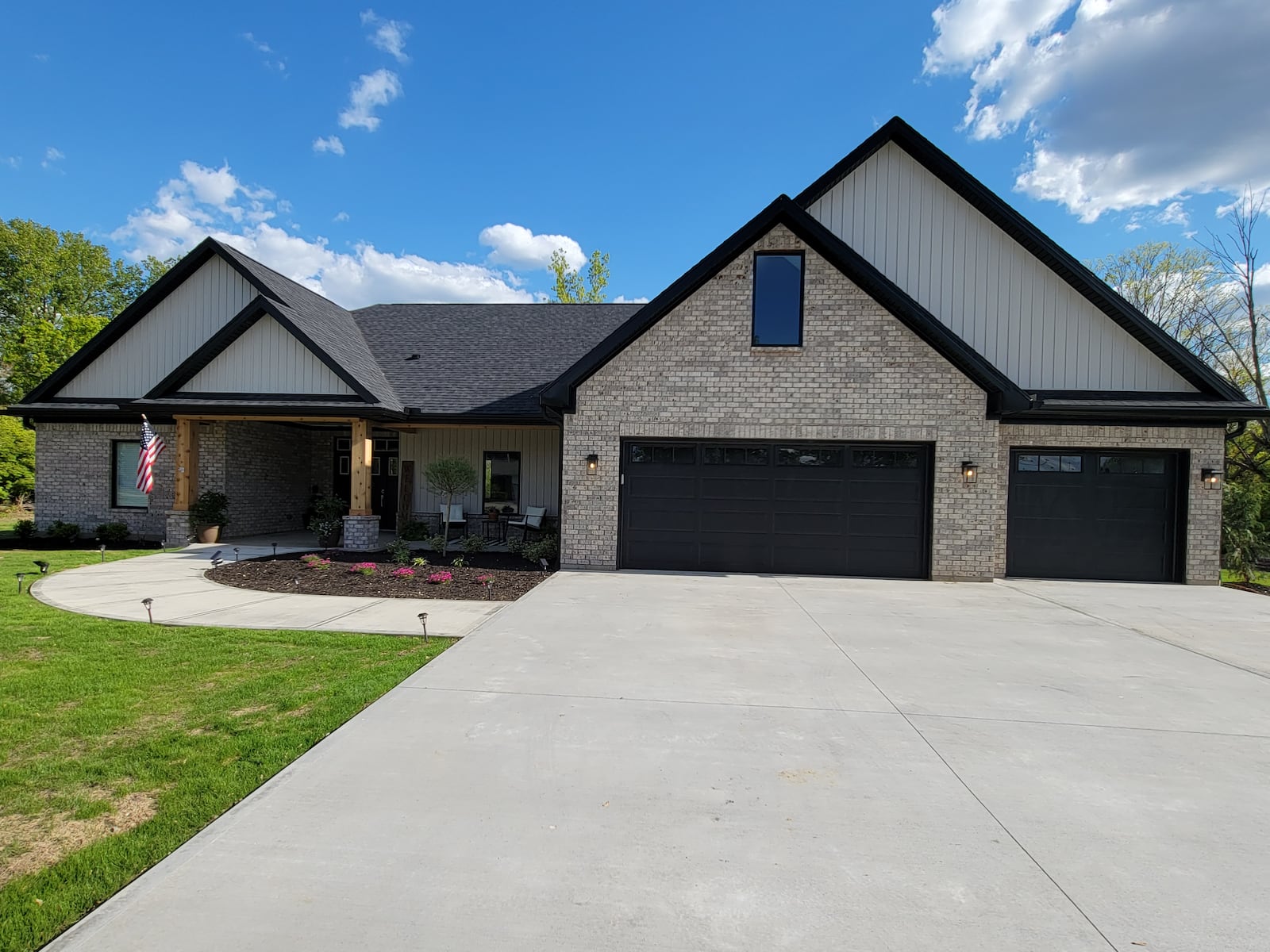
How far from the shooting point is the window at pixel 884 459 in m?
11.0

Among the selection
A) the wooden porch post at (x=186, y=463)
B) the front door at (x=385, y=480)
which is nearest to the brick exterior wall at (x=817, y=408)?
the front door at (x=385, y=480)

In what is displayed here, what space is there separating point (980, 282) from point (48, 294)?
49745mm

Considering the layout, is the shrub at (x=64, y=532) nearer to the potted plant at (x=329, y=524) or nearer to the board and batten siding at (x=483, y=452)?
the potted plant at (x=329, y=524)

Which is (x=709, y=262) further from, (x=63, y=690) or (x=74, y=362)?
(x=74, y=362)

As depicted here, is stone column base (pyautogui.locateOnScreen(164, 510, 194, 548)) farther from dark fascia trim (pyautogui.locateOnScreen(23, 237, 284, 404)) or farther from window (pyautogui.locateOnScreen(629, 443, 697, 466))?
window (pyautogui.locateOnScreen(629, 443, 697, 466))

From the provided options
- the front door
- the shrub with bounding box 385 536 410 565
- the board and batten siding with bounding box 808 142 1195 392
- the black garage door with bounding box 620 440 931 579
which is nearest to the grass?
the shrub with bounding box 385 536 410 565

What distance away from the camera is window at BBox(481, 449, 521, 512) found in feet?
51.3

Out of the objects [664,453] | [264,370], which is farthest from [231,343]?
[664,453]

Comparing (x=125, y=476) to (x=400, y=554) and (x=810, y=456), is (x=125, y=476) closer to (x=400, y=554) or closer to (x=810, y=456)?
(x=400, y=554)

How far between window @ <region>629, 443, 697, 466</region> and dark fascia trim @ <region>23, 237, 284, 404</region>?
10.5 meters

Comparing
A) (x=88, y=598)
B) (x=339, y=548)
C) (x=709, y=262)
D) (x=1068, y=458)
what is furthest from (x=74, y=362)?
(x=1068, y=458)

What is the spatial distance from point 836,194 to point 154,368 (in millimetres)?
16657

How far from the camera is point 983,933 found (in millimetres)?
2406

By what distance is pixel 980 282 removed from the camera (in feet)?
38.7
